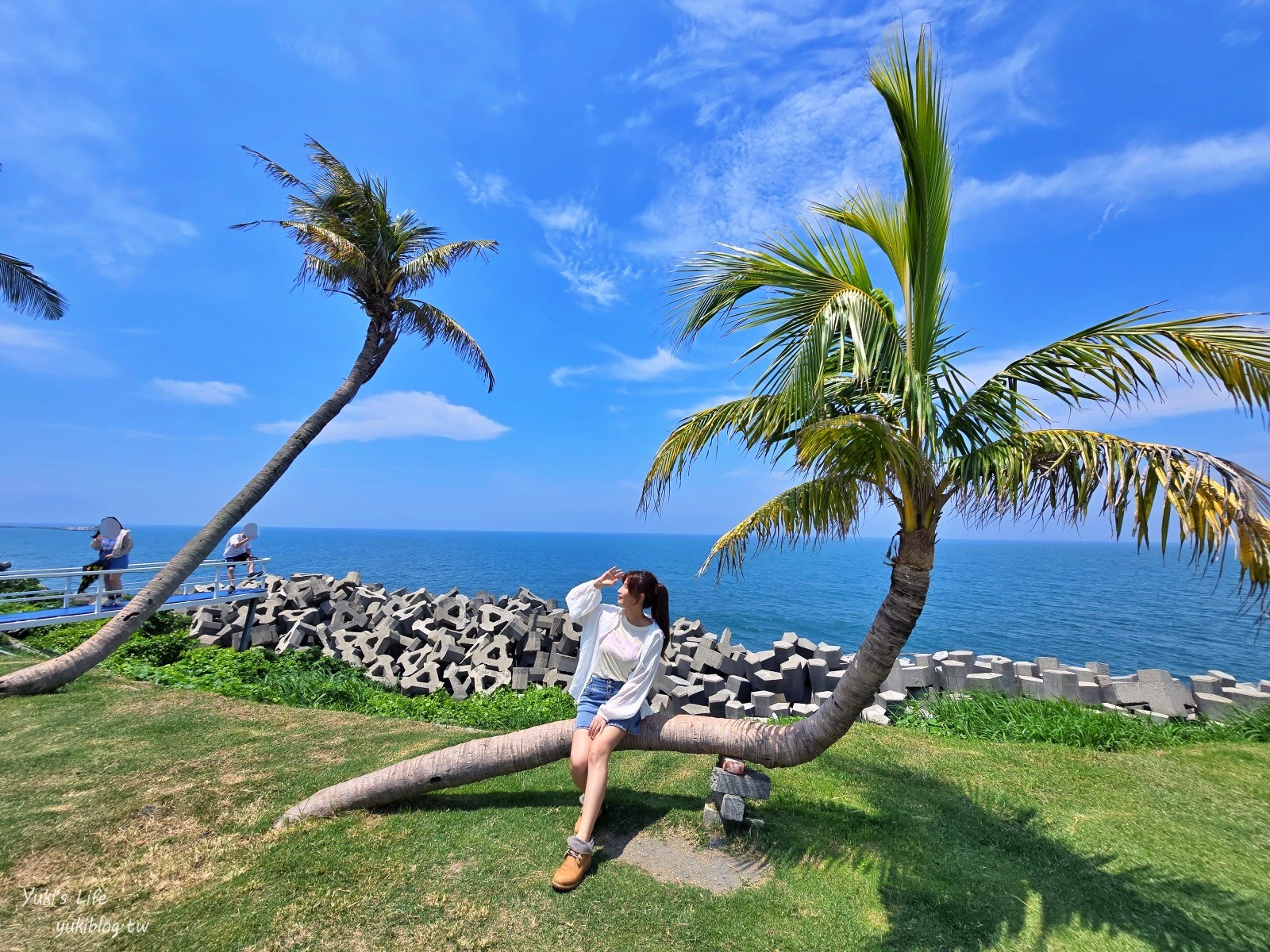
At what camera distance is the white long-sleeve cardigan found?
410cm

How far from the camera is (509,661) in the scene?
10523 mm

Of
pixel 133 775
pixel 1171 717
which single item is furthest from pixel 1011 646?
pixel 133 775

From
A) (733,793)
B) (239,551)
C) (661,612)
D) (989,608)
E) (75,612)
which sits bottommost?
(989,608)

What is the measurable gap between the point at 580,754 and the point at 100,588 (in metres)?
11.1

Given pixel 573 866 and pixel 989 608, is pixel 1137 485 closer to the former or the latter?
pixel 573 866

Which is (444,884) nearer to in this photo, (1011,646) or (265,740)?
(265,740)

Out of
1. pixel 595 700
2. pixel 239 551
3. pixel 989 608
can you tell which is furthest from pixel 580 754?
pixel 989 608

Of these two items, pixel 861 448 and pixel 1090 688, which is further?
pixel 1090 688

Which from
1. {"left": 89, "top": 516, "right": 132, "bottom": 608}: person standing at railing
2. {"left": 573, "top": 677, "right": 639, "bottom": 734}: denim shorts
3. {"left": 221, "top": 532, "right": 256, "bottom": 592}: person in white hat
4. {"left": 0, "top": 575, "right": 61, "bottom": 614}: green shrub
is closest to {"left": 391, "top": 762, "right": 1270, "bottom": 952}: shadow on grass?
{"left": 573, "top": 677, "right": 639, "bottom": 734}: denim shorts

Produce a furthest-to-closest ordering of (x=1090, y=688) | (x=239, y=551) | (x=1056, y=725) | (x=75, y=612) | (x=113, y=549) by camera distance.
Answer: (x=239, y=551)
(x=113, y=549)
(x=75, y=612)
(x=1090, y=688)
(x=1056, y=725)

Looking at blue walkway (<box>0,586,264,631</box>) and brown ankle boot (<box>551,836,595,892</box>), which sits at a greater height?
blue walkway (<box>0,586,264,631</box>)

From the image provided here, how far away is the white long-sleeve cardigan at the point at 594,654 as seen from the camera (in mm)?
4098

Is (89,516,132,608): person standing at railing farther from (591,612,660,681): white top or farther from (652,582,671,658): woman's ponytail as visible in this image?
(652,582,671,658): woman's ponytail

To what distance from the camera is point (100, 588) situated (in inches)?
396
